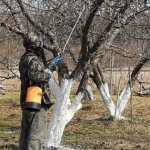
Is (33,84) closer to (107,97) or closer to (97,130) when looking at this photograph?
(97,130)

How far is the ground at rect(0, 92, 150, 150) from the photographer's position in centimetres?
1088

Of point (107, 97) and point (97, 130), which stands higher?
point (107, 97)

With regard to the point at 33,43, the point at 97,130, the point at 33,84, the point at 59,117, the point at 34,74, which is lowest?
the point at 97,130

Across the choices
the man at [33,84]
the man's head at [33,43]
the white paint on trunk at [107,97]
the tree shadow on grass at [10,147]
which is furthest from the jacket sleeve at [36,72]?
the white paint on trunk at [107,97]

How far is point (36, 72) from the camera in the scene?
25.8 ft

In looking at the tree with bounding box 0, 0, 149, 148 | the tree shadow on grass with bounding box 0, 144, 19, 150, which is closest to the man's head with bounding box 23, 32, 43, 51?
the tree with bounding box 0, 0, 149, 148

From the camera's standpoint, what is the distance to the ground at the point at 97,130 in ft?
35.7

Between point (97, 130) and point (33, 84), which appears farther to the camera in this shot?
point (97, 130)

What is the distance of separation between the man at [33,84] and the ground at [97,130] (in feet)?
7.95

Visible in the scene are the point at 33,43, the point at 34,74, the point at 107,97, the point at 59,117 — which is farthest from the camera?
the point at 107,97

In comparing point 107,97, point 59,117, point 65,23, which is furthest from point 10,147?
point 107,97

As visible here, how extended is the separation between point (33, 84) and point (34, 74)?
0.17 m

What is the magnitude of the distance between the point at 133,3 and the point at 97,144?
123 inches

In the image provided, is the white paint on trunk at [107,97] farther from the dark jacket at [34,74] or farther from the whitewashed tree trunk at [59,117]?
the dark jacket at [34,74]
